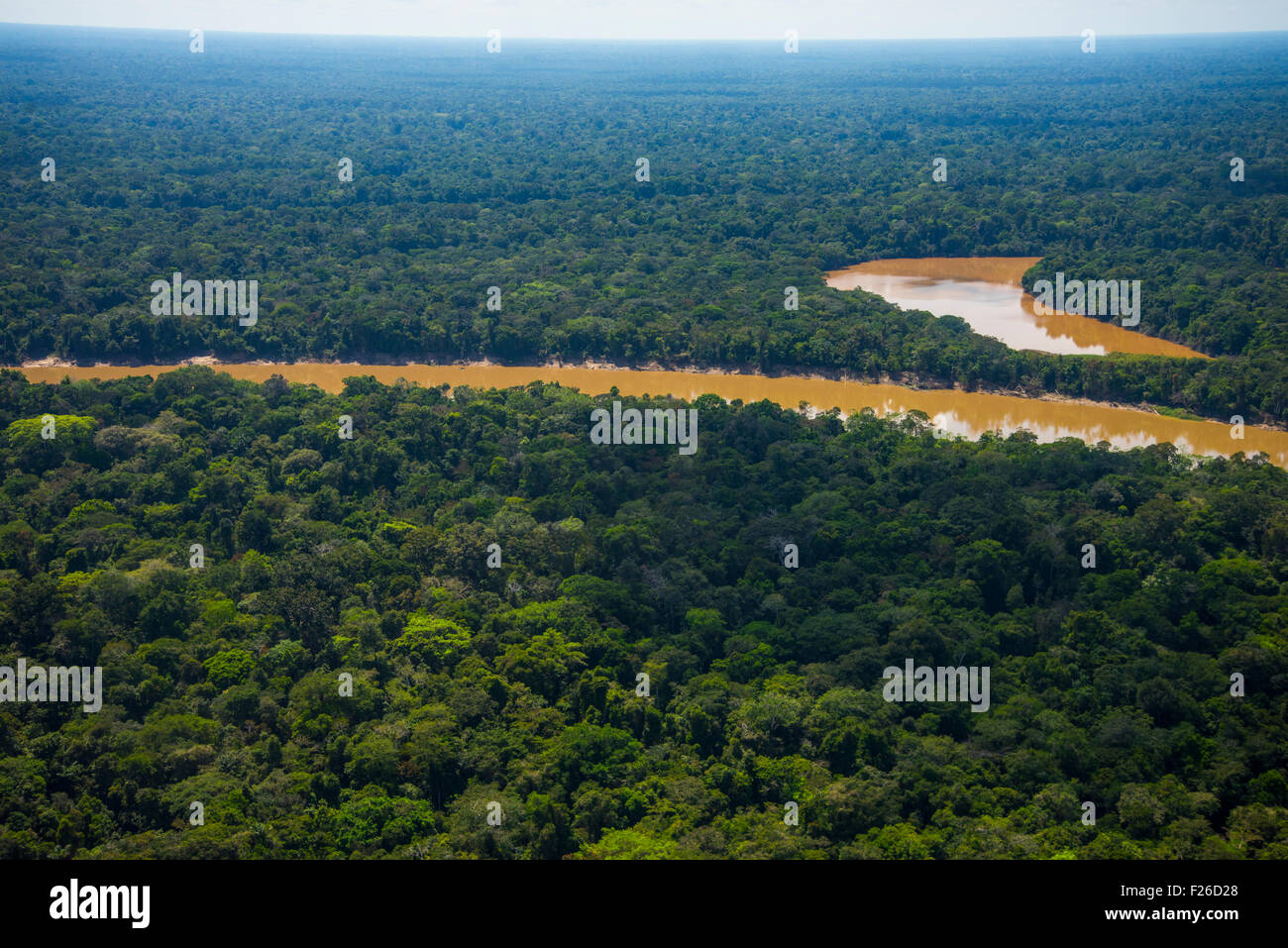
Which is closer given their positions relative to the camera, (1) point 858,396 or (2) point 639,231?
(1) point 858,396

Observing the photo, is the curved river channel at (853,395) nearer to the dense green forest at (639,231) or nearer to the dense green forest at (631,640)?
the dense green forest at (639,231)

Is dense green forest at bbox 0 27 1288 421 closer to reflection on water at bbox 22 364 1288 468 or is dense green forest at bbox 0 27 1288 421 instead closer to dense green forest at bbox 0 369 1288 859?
reflection on water at bbox 22 364 1288 468

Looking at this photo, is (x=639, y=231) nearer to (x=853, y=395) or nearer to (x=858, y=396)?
(x=853, y=395)

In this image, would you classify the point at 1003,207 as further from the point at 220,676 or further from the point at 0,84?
the point at 0,84

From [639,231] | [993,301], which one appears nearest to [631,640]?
[993,301]

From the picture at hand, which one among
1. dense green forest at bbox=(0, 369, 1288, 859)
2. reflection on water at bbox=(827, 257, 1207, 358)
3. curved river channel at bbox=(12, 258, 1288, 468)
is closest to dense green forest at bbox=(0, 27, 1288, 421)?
curved river channel at bbox=(12, 258, 1288, 468)

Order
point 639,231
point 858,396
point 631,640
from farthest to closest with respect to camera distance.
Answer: point 639,231 < point 858,396 < point 631,640
